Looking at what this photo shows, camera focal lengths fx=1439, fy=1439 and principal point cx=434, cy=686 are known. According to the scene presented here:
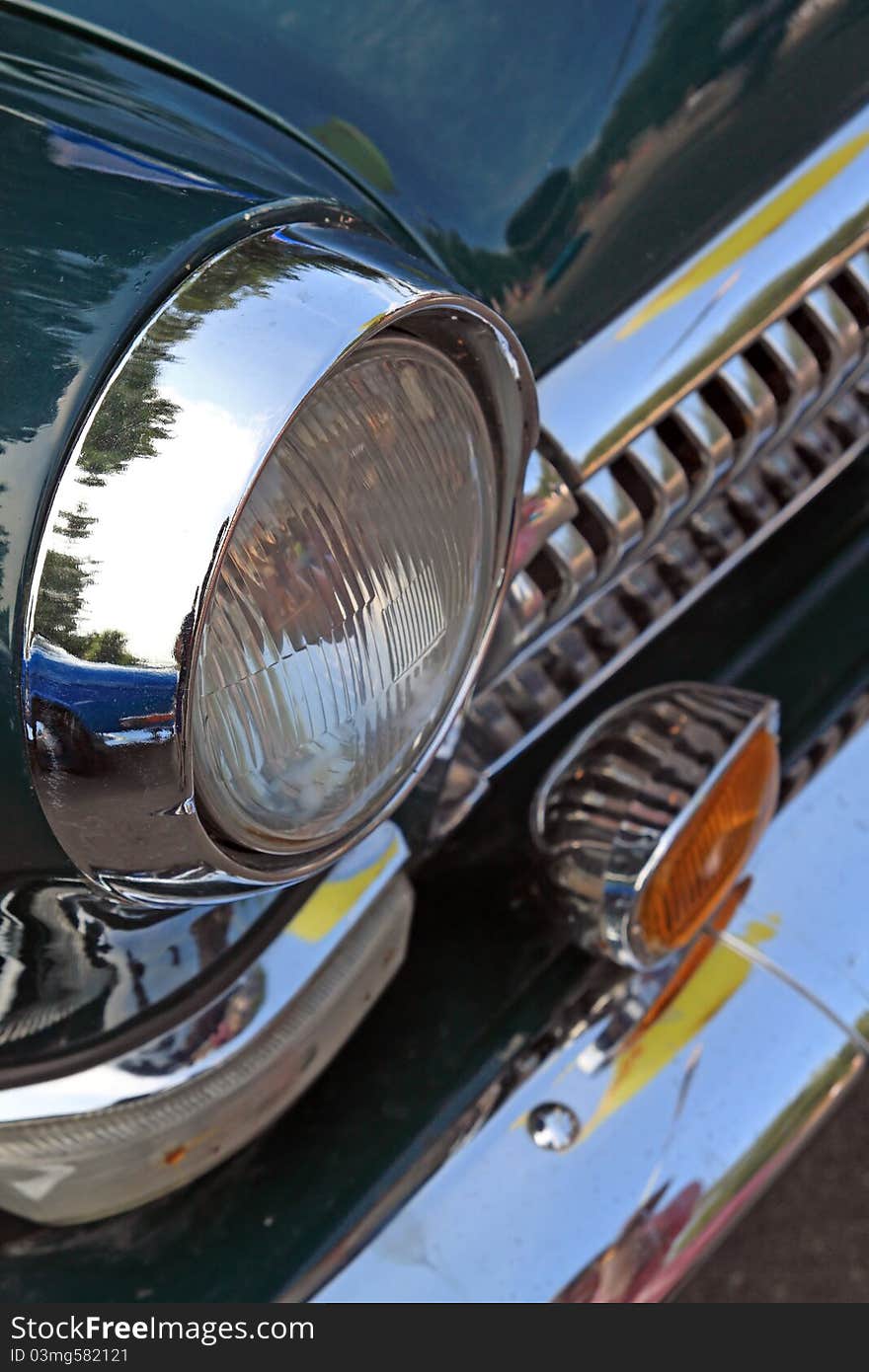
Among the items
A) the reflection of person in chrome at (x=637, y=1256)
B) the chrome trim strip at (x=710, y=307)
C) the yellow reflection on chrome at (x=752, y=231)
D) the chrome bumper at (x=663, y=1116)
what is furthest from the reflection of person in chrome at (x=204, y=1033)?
the yellow reflection on chrome at (x=752, y=231)

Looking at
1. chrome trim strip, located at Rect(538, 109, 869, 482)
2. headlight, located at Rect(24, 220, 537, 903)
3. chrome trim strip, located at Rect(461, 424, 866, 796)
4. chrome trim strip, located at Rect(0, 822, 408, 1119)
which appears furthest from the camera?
chrome trim strip, located at Rect(461, 424, 866, 796)

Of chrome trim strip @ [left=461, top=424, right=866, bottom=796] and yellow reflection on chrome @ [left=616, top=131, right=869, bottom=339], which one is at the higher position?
yellow reflection on chrome @ [left=616, top=131, right=869, bottom=339]

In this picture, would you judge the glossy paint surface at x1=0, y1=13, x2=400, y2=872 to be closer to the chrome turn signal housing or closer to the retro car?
the retro car

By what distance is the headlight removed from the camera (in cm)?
64

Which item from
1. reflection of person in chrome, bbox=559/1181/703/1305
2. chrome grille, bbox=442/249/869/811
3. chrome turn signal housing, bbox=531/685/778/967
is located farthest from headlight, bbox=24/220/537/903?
reflection of person in chrome, bbox=559/1181/703/1305

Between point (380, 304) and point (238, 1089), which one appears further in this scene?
point (238, 1089)

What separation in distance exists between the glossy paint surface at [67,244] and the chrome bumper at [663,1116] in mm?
445

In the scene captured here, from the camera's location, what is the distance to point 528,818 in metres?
1.20

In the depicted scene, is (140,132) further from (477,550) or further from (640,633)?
(640,633)

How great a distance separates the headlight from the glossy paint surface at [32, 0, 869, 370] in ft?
0.64

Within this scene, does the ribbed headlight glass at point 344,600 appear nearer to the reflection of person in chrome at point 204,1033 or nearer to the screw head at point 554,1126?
the reflection of person in chrome at point 204,1033

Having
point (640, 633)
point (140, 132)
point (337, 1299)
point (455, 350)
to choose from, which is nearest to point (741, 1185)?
point (337, 1299)

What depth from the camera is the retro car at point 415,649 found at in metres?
0.67

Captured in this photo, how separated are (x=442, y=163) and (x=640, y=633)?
42 centimetres
